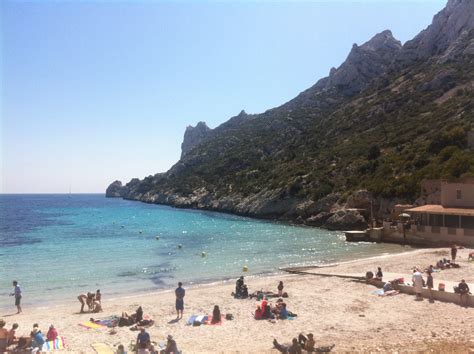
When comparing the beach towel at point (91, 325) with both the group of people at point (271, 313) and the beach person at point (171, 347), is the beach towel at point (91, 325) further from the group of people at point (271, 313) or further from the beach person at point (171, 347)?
the group of people at point (271, 313)

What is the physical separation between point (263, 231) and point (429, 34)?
82.1 meters

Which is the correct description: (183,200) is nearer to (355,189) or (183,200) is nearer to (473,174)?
(355,189)

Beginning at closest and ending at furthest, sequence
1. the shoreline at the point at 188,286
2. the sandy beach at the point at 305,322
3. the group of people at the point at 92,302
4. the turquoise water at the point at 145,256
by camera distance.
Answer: the sandy beach at the point at 305,322
the group of people at the point at 92,302
the shoreline at the point at 188,286
the turquoise water at the point at 145,256

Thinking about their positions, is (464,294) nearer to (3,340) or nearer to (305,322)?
(305,322)

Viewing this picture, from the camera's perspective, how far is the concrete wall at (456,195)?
35094 mm

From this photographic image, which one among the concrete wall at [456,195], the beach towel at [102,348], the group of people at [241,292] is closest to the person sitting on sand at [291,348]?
the beach towel at [102,348]

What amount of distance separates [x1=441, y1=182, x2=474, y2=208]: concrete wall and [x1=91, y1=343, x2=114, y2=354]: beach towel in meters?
32.4

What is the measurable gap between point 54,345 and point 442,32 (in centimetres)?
11406

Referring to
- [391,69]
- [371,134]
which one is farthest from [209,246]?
[391,69]

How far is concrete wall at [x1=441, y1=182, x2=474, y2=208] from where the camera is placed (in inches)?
1382

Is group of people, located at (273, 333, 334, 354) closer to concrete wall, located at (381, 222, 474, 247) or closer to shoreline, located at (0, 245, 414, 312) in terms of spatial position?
shoreline, located at (0, 245, 414, 312)

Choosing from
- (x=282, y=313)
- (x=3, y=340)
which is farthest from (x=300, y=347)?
(x=3, y=340)

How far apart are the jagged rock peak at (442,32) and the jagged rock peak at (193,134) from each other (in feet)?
306

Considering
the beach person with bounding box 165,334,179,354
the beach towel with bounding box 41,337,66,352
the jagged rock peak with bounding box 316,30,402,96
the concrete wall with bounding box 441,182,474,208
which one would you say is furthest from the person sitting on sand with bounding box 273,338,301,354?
the jagged rock peak with bounding box 316,30,402,96
